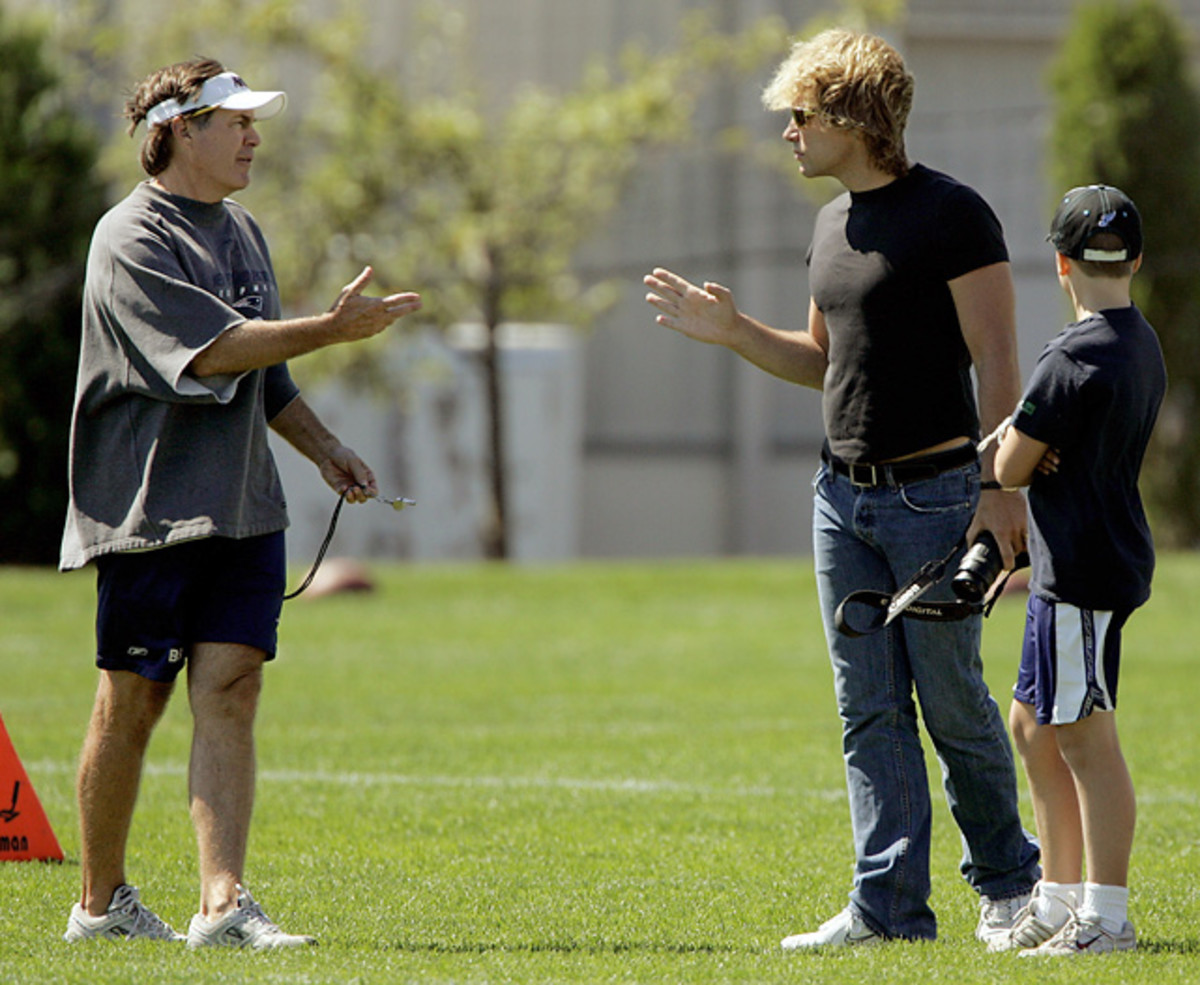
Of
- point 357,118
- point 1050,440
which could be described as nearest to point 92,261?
point 1050,440

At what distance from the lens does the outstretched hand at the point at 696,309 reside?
4895mm

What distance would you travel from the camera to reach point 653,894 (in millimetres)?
5410

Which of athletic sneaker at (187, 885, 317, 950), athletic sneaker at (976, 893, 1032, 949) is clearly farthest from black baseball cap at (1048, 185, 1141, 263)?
athletic sneaker at (187, 885, 317, 950)

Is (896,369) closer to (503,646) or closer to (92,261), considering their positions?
(92,261)

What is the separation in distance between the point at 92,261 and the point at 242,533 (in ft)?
2.59

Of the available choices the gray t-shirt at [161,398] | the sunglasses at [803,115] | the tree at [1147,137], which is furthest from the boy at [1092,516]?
the tree at [1147,137]

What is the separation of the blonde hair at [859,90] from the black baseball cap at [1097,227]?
42 cm

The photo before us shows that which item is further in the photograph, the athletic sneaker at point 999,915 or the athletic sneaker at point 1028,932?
the athletic sneaker at point 999,915

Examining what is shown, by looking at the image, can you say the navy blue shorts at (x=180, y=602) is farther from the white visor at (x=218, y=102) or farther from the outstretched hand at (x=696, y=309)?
the outstretched hand at (x=696, y=309)

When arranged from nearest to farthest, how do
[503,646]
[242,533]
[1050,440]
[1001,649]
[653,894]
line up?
[1050,440] → [242,533] → [653,894] → [1001,649] → [503,646]

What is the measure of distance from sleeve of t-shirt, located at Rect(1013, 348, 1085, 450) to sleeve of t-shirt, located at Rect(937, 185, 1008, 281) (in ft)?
0.94

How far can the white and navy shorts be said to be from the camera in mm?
4441

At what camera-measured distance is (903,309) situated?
4566 millimetres

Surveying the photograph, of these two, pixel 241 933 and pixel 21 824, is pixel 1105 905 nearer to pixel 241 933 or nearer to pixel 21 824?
pixel 241 933
